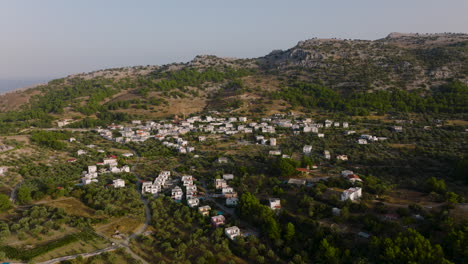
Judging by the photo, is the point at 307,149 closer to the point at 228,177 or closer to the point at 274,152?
the point at 274,152

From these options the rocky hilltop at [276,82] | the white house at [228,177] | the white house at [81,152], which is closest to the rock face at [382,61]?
the rocky hilltop at [276,82]

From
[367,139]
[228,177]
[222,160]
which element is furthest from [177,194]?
[367,139]

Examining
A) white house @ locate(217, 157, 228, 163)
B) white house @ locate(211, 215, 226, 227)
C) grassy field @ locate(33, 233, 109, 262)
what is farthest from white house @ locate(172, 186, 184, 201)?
white house @ locate(217, 157, 228, 163)

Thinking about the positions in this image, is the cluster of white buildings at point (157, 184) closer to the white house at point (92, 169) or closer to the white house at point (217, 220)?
the white house at point (92, 169)

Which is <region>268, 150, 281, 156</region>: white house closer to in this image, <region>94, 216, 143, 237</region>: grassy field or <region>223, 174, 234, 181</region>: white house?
<region>223, 174, 234, 181</region>: white house

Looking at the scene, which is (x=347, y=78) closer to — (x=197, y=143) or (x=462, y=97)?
(x=462, y=97)

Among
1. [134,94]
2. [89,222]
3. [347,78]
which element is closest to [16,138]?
[89,222]
